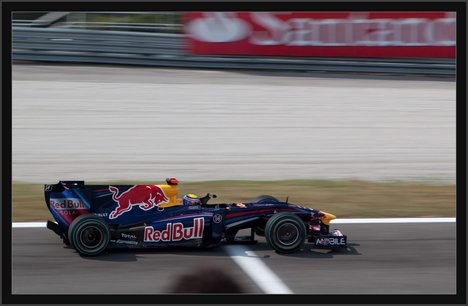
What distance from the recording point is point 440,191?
12.2 m

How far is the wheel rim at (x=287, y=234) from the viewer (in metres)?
7.93

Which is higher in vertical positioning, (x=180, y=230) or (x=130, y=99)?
(x=130, y=99)

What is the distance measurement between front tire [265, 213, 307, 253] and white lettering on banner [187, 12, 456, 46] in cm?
1498

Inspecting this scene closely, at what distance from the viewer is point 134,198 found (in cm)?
802

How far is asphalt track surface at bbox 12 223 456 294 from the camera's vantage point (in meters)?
6.89

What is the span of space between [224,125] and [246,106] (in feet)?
6.24

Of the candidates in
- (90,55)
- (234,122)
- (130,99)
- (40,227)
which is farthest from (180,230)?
(90,55)

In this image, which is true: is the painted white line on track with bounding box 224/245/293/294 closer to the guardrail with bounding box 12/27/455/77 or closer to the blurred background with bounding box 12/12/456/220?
the blurred background with bounding box 12/12/456/220

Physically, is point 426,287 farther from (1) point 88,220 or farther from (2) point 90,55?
(2) point 90,55

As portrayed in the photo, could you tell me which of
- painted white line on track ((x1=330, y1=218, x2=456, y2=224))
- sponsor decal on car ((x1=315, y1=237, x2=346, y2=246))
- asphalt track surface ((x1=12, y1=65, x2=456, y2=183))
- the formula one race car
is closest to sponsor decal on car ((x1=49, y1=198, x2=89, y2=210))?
the formula one race car

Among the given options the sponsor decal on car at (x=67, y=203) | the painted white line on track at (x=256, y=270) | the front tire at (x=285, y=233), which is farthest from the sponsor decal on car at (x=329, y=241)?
the sponsor decal on car at (x=67, y=203)

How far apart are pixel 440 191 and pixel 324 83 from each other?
10.5 metres

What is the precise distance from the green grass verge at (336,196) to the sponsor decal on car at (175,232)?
251 cm

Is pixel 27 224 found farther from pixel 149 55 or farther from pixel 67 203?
pixel 149 55
